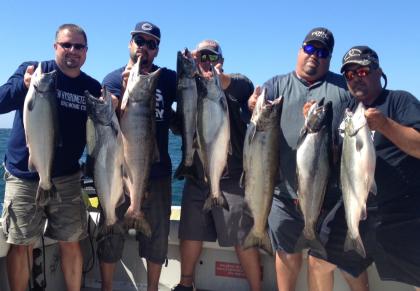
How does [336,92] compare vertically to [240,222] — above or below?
above

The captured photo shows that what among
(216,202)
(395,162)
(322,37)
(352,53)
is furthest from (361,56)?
(216,202)

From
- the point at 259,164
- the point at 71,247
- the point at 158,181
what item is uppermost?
the point at 259,164

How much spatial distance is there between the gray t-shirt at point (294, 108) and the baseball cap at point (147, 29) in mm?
1337

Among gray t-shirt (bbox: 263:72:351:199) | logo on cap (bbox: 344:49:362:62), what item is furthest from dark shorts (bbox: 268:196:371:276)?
logo on cap (bbox: 344:49:362:62)

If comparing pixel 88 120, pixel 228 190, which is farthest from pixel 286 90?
pixel 88 120

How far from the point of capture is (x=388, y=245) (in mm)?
3867

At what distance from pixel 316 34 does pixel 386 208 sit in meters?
1.71

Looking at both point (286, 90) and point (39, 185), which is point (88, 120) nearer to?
point (39, 185)

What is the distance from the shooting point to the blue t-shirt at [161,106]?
4695 mm

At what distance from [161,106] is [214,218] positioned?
51.2 inches

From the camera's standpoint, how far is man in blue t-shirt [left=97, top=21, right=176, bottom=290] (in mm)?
4660

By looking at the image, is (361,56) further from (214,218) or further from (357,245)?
(214,218)

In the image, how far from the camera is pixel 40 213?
4.49 m

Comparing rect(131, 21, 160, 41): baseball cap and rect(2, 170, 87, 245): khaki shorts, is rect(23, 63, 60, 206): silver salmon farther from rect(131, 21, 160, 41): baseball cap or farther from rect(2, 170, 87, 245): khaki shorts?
rect(131, 21, 160, 41): baseball cap
